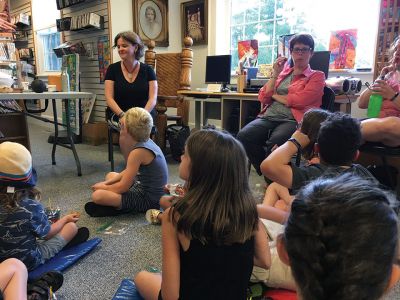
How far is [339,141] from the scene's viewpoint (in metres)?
1.27

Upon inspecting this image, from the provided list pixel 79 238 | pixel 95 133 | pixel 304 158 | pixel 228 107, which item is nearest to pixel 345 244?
pixel 304 158

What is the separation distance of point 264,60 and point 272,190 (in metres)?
2.76

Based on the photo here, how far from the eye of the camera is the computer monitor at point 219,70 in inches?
153

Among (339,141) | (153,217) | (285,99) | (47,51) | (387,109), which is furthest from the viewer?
(47,51)

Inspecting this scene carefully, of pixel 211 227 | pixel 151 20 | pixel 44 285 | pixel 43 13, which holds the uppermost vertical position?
pixel 43 13

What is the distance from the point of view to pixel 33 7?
6.01m

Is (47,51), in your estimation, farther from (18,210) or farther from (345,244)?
(345,244)

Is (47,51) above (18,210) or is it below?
above

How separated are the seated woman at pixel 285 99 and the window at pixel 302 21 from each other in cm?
123

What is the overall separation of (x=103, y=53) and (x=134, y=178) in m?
2.84

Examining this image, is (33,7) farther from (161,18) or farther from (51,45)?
(161,18)

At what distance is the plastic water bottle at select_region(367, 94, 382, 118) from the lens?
225 cm

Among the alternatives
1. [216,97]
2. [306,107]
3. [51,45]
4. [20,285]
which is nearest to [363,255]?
[20,285]

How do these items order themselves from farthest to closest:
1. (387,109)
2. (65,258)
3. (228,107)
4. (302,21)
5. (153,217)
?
1. (302,21)
2. (228,107)
3. (387,109)
4. (153,217)
5. (65,258)
